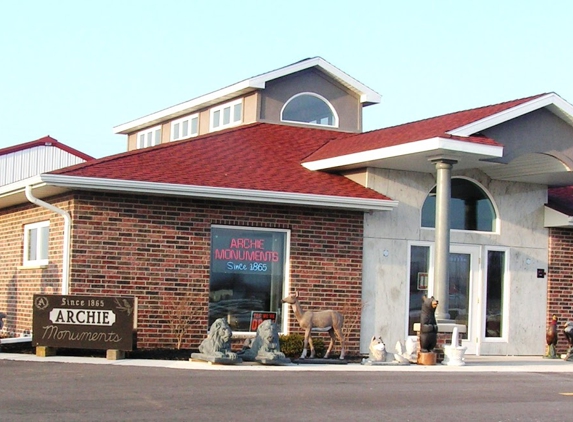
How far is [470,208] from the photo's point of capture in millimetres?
20734

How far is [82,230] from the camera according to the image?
1703 centimetres

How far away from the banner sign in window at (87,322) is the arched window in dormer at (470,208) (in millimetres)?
7532

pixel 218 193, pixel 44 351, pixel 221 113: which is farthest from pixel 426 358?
pixel 221 113

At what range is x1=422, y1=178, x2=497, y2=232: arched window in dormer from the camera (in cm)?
2055

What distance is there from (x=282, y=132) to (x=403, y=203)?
418 centimetres

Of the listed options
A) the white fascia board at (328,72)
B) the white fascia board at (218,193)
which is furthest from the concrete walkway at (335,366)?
the white fascia board at (328,72)

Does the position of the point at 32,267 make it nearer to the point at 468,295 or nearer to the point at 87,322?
the point at 87,322

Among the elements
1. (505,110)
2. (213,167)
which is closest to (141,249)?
(213,167)

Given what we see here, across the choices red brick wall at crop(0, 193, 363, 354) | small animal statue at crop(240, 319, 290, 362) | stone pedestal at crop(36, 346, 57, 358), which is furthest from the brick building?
small animal statue at crop(240, 319, 290, 362)

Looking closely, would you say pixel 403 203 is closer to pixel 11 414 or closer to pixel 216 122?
pixel 216 122

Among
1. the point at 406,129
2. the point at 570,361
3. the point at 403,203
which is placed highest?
the point at 406,129

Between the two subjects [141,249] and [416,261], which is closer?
[141,249]

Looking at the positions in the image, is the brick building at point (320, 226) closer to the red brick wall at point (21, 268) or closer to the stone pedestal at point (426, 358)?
the red brick wall at point (21, 268)

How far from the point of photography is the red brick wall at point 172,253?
17125mm
